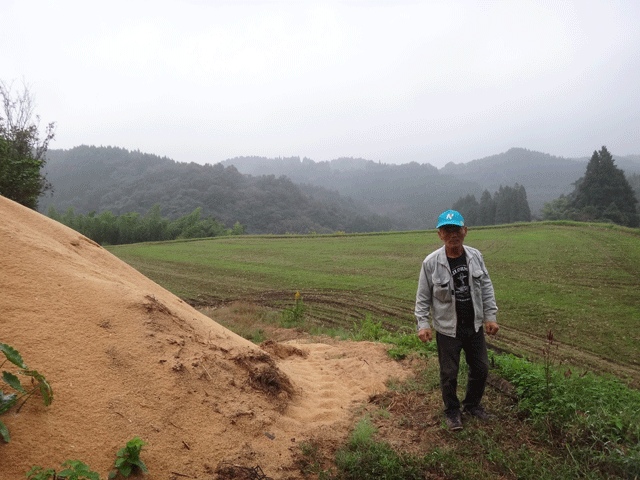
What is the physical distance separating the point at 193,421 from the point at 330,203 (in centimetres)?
8008

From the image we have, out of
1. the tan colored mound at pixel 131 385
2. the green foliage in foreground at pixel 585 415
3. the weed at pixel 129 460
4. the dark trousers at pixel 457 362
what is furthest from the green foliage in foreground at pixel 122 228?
the green foliage in foreground at pixel 585 415

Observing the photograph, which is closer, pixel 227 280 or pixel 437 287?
pixel 437 287

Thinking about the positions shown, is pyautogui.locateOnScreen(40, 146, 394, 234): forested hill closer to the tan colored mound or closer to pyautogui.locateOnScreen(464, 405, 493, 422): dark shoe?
the tan colored mound

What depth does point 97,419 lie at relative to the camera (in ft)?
8.34

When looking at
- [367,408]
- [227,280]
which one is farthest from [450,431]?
[227,280]

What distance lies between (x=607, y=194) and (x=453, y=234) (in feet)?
155

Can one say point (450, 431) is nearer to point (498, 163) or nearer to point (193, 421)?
point (193, 421)

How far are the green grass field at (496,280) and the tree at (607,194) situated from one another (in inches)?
754

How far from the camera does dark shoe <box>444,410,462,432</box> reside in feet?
10.8

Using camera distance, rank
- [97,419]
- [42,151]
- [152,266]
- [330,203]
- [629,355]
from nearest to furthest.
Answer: [97,419] < [629,355] < [152,266] < [42,151] < [330,203]

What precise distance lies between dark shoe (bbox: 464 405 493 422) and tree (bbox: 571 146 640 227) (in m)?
45.0

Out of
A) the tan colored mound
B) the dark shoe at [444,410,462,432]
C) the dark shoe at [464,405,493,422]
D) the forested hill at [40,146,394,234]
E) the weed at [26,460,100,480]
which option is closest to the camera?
the weed at [26,460,100,480]

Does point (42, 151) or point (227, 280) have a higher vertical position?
point (42, 151)

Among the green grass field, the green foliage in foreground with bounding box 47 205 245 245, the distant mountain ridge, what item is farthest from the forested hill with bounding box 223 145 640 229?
the green grass field
